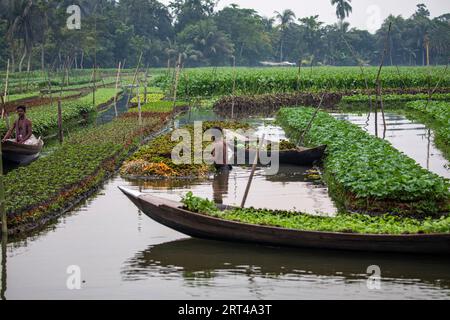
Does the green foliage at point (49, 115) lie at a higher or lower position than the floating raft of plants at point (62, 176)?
higher

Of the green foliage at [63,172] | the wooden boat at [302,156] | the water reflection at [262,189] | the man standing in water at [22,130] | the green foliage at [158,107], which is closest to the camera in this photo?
the green foliage at [63,172]

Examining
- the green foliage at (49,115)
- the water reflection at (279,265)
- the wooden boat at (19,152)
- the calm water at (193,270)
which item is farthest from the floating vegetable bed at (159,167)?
the water reflection at (279,265)

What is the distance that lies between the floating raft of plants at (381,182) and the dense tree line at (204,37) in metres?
52.4

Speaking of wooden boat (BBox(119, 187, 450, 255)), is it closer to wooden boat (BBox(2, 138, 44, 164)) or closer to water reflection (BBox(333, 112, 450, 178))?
wooden boat (BBox(2, 138, 44, 164))

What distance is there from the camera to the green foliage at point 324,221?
11492 mm

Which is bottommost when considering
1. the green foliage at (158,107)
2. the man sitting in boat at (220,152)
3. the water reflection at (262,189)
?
the water reflection at (262,189)

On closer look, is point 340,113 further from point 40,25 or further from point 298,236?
point 40,25

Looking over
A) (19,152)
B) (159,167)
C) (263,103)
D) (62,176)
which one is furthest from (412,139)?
(263,103)

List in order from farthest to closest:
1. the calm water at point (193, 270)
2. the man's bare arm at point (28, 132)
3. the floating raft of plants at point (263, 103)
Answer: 1. the floating raft of plants at point (263, 103)
2. the man's bare arm at point (28, 132)
3. the calm water at point (193, 270)

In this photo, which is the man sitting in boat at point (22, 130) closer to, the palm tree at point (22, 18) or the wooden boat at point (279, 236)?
the wooden boat at point (279, 236)

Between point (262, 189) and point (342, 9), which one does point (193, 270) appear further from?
point (342, 9)

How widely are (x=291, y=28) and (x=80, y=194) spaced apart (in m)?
97.4

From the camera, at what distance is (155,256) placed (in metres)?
12.5
